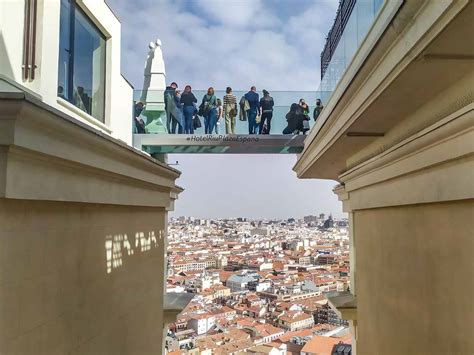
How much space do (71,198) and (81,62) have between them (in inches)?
141

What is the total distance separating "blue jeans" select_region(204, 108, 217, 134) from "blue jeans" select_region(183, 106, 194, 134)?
39cm

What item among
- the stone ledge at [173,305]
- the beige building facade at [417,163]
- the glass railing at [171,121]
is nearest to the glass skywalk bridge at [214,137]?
the glass railing at [171,121]

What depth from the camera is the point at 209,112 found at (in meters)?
11.9

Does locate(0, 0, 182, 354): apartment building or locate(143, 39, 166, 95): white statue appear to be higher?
locate(143, 39, 166, 95): white statue

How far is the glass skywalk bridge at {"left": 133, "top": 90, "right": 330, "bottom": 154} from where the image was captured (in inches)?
442

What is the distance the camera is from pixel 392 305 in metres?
5.40

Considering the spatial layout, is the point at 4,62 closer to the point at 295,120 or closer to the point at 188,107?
the point at 188,107

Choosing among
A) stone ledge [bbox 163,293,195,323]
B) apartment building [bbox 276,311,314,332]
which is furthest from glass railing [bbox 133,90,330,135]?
apartment building [bbox 276,311,314,332]

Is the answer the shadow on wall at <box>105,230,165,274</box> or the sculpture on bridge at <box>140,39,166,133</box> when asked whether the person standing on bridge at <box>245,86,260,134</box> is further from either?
the shadow on wall at <box>105,230,165,274</box>

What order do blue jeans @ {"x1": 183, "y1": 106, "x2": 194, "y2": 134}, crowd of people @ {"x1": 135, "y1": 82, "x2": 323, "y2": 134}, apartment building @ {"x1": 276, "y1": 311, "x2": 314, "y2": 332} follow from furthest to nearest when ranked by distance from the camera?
apartment building @ {"x1": 276, "y1": 311, "x2": 314, "y2": 332}, blue jeans @ {"x1": 183, "y1": 106, "x2": 194, "y2": 134}, crowd of people @ {"x1": 135, "y1": 82, "x2": 323, "y2": 134}

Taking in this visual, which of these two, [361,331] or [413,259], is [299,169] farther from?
[413,259]

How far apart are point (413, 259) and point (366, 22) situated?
2512 millimetres

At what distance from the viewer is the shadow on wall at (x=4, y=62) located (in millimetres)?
4441

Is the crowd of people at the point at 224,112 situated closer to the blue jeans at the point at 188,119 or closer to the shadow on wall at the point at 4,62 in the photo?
the blue jeans at the point at 188,119
